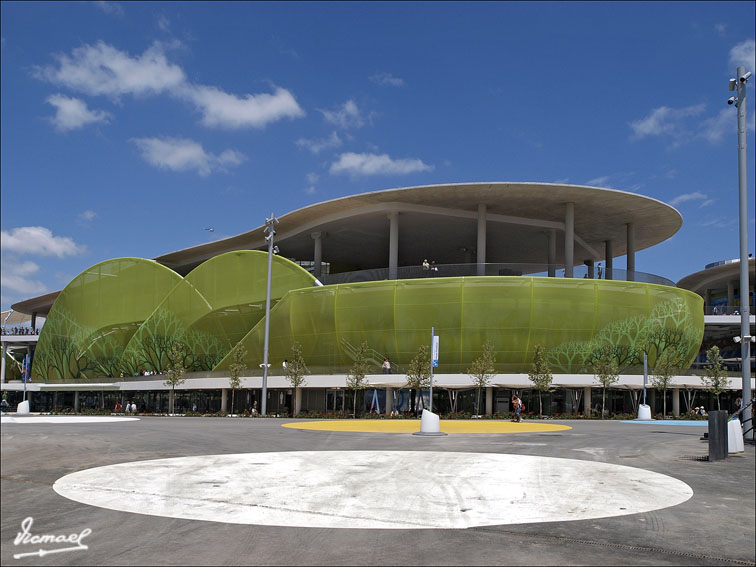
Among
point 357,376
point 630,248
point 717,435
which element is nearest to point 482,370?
point 357,376

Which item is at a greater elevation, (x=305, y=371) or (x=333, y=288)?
(x=333, y=288)

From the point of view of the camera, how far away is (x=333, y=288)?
170 feet

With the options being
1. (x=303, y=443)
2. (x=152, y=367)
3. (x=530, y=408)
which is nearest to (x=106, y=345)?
(x=152, y=367)

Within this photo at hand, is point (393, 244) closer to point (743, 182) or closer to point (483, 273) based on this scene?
point (483, 273)

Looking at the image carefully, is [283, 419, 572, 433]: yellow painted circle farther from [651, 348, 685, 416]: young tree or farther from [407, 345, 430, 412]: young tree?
[651, 348, 685, 416]: young tree

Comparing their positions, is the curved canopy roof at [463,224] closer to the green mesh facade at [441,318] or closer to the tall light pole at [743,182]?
the green mesh facade at [441,318]

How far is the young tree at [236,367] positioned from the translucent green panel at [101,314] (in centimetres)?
1870

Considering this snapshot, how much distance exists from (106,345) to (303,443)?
6239 cm

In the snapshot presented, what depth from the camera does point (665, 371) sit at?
47688mm

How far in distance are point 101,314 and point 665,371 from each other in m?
57.0

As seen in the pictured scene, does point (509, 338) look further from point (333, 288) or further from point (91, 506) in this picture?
point (91, 506)

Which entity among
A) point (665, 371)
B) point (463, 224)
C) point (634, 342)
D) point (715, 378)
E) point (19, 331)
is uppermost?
point (463, 224)

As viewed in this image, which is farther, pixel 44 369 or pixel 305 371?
pixel 44 369

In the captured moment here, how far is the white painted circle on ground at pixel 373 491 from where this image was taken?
890 cm
